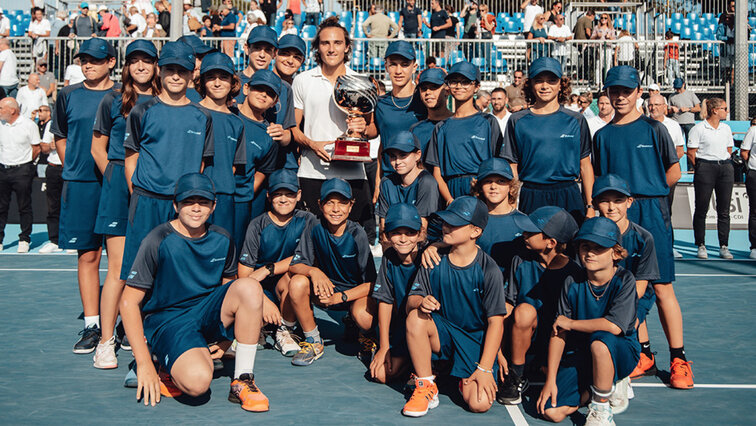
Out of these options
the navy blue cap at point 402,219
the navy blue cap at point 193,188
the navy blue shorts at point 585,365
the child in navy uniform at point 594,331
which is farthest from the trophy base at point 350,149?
the navy blue shorts at point 585,365

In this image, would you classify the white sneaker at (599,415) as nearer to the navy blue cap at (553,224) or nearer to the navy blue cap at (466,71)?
the navy blue cap at (553,224)

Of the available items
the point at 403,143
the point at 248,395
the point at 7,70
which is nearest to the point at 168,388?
the point at 248,395

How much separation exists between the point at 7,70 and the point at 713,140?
45.3ft

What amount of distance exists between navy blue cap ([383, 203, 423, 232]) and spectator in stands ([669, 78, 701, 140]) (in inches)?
486

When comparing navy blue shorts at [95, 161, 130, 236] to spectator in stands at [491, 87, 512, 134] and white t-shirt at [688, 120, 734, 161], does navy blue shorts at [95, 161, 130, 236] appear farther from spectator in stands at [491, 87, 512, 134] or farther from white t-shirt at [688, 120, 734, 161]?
white t-shirt at [688, 120, 734, 161]

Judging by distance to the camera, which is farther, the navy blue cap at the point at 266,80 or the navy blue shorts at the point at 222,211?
the navy blue cap at the point at 266,80

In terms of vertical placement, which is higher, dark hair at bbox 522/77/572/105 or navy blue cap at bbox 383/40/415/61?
navy blue cap at bbox 383/40/415/61

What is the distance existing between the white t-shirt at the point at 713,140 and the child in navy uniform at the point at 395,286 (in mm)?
7123

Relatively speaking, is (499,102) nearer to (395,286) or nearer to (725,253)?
(725,253)

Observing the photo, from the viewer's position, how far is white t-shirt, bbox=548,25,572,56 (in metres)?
18.2

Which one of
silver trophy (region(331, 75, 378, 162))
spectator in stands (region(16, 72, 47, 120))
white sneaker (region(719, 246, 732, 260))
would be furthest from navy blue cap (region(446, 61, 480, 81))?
spectator in stands (region(16, 72, 47, 120))

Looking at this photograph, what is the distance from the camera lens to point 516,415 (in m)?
4.81

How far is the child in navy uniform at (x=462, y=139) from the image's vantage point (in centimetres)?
611

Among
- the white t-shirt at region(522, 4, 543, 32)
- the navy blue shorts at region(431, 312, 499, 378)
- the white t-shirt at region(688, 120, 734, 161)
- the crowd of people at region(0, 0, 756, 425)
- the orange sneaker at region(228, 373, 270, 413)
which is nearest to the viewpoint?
the orange sneaker at region(228, 373, 270, 413)
